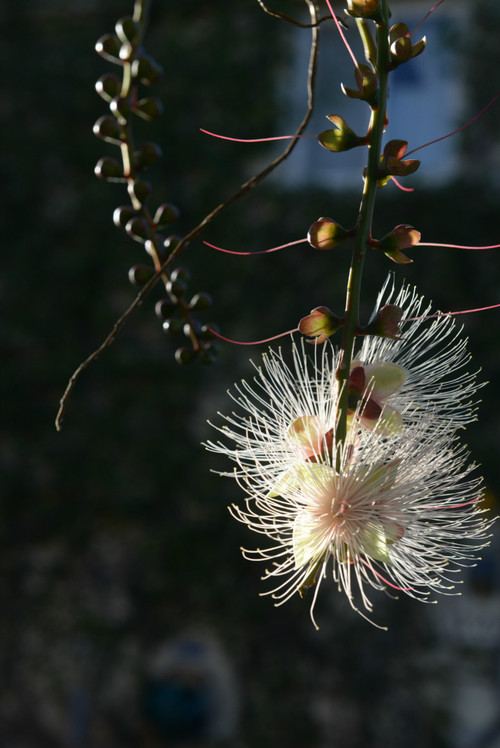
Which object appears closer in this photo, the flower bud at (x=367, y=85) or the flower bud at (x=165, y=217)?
the flower bud at (x=367, y=85)

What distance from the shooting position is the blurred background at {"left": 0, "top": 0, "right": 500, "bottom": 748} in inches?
142

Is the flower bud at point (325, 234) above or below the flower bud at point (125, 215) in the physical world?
below

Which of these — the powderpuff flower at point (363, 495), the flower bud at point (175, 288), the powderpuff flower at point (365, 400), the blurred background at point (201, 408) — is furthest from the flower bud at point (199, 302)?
the blurred background at point (201, 408)

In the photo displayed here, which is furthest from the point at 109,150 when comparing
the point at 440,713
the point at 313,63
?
the point at 313,63

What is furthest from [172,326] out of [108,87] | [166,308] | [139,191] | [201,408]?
[201,408]

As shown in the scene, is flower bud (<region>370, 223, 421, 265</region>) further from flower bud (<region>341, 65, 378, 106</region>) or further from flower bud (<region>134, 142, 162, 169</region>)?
flower bud (<region>134, 142, 162, 169</region>)

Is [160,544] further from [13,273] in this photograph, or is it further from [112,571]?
[13,273]

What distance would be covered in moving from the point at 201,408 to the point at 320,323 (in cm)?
339

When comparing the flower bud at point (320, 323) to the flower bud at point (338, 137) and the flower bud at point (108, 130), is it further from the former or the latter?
the flower bud at point (108, 130)

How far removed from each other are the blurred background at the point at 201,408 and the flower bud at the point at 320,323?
3079mm

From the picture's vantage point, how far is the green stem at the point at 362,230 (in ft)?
1.79

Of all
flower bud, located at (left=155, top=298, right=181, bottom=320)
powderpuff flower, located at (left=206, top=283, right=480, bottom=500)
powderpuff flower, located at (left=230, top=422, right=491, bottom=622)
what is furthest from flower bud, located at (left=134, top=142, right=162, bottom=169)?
powderpuff flower, located at (left=230, top=422, right=491, bottom=622)

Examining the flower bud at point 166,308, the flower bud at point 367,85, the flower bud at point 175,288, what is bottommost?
the flower bud at point 166,308

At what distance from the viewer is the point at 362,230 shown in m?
0.55
